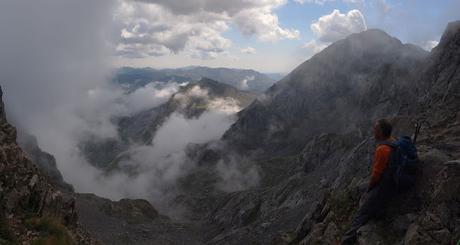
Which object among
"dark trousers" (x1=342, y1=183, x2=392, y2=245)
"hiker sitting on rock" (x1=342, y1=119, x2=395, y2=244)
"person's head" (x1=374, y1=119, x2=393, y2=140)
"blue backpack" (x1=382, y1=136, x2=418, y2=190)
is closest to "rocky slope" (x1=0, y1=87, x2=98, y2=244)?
"dark trousers" (x1=342, y1=183, x2=392, y2=245)

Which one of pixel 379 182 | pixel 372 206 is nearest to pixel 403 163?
pixel 379 182

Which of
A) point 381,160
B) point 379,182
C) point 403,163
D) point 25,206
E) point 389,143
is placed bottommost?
point 379,182

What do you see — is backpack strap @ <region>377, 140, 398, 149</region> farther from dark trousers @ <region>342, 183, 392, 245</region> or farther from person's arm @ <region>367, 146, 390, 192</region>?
dark trousers @ <region>342, 183, 392, 245</region>

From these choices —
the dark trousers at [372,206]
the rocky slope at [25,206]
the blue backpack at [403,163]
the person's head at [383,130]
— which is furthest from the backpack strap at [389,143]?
the rocky slope at [25,206]

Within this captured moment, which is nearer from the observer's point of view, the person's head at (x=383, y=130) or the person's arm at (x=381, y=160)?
the person's arm at (x=381, y=160)

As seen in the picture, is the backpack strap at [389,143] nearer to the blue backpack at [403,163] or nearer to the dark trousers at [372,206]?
the blue backpack at [403,163]

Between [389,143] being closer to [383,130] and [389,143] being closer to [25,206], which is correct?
[383,130]
